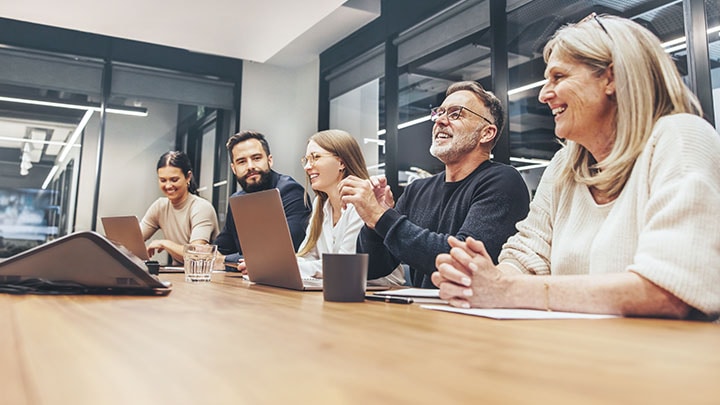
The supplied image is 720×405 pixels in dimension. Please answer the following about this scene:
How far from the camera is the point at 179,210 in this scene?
370cm

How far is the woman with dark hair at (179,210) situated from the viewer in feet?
11.6

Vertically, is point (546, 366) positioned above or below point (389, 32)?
below

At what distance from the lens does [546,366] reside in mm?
416

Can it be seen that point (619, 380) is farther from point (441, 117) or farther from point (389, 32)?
point (389, 32)

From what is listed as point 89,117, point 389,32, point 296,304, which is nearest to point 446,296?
point 296,304

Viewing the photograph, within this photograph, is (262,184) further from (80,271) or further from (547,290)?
(547,290)

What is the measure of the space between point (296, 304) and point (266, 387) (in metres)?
0.60

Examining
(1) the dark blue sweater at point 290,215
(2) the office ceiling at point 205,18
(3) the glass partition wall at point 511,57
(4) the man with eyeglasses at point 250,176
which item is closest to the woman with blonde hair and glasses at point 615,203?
(3) the glass partition wall at point 511,57

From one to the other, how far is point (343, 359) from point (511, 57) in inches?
125

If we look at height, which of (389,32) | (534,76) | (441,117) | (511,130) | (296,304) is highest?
(389,32)

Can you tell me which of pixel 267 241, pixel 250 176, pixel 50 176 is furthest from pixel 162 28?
pixel 267 241

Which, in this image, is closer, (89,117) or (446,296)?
(446,296)

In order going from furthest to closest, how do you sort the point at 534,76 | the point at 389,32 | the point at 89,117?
the point at 89,117, the point at 389,32, the point at 534,76

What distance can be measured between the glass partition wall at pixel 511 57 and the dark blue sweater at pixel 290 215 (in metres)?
1.21
